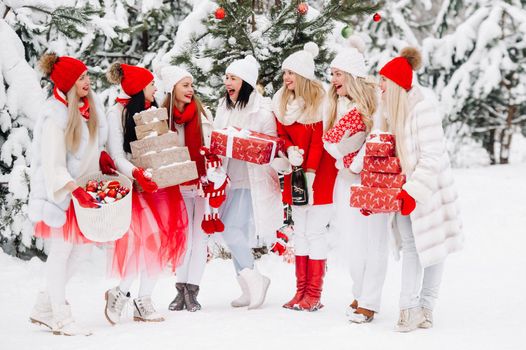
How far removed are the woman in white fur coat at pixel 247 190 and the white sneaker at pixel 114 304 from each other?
3.43 feet

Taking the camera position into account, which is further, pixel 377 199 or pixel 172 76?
pixel 172 76

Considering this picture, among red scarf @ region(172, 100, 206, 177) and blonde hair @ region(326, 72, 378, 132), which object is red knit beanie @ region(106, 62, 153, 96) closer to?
red scarf @ region(172, 100, 206, 177)

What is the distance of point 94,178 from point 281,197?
1710 mm

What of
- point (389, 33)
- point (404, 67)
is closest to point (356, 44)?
point (404, 67)

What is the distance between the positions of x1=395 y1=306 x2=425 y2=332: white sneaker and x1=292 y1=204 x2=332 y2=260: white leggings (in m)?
1.07

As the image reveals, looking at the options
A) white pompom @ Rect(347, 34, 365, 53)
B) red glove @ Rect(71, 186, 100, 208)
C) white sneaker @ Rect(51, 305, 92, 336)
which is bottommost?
white sneaker @ Rect(51, 305, 92, 336)

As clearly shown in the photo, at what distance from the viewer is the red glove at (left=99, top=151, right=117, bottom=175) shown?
16.6 ft

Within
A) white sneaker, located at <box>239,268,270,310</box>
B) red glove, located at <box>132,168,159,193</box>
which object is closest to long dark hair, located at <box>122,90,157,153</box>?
red glove, located at <box>132,168,159,193</box>

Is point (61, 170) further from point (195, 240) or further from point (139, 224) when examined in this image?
point (195, 240)

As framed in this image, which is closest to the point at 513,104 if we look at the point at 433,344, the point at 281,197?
the point at 281,197

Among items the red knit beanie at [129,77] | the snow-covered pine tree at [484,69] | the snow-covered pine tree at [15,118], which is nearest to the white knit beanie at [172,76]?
the red knit beanie at [129,77]

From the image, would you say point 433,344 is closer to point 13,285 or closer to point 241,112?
point 241,112

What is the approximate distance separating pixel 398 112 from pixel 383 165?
0.41m

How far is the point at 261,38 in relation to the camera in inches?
279
